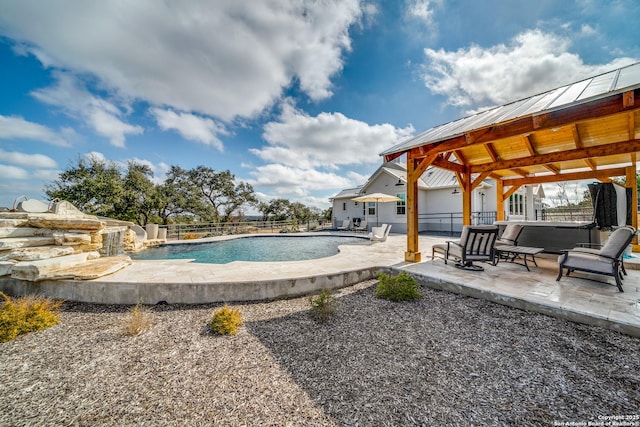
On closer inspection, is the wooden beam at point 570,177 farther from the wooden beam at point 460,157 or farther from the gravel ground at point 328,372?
the gravel ground at point 328,372

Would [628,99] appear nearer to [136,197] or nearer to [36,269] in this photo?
[36,269]

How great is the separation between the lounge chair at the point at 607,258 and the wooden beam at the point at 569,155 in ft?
10.5

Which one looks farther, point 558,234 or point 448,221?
point 448,221

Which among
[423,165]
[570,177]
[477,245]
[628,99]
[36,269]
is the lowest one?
[36,269]

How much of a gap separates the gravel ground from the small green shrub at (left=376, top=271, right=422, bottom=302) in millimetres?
535

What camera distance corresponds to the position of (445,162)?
6547mm

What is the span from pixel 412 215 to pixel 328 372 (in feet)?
15.1

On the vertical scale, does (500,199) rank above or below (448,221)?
above

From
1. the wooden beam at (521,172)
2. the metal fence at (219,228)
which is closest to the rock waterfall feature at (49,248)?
the metal fence at (219,228)

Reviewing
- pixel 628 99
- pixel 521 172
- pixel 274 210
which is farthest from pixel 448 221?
pixel 274 210

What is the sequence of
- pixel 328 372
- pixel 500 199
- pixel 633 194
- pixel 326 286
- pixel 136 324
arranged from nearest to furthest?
pixel 328 372, pixel 136 324, pixel 326 286, pixel 633 194, pixel 500 199

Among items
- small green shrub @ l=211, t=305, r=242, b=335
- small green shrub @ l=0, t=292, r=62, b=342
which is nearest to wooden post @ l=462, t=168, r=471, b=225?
small green shrub @ l=211, t=305, r=242, b=335

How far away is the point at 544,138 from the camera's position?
6.23 meters

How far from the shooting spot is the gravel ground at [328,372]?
1.78 meters
